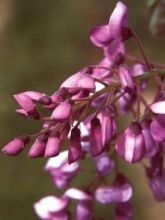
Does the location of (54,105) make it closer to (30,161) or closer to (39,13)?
(30,161)

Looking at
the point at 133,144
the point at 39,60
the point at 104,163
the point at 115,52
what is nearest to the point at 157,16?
the point at 115,52

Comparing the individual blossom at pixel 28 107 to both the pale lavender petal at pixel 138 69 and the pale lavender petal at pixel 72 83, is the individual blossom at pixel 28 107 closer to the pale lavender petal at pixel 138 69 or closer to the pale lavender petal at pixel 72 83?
the pale lavender petal at pixel 72 83

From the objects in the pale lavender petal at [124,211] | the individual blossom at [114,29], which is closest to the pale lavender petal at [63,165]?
the pale lavender petal at [124,211]

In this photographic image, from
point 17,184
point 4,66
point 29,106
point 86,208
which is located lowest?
point 17,184

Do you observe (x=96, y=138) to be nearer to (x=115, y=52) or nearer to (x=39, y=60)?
(x=115, y=52)

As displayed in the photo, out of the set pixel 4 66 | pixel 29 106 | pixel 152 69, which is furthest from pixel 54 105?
pixel 4 66
